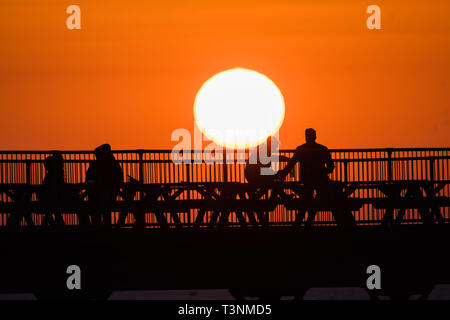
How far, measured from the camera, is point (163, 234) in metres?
15.8

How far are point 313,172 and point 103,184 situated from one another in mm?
3514

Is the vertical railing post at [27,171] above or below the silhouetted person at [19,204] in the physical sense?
above

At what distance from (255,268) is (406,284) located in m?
2.48

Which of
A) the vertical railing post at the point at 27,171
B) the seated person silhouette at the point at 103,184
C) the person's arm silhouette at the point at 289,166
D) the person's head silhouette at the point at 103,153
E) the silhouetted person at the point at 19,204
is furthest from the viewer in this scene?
the vertical railing post at the point at 27,171

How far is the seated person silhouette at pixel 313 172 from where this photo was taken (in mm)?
15680

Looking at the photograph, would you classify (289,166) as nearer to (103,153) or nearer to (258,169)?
(258,169)

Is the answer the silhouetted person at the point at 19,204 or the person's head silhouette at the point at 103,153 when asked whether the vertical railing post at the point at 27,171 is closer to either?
the person's head silhouette at the point at 103,153

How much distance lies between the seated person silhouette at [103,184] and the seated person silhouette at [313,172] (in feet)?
9.67

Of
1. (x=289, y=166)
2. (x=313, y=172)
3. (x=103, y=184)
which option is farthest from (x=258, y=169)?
(x=103, y=184)

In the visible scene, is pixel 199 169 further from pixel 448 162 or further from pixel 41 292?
pixel 41 292

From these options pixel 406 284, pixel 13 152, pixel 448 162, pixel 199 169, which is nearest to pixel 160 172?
pixel 199 169

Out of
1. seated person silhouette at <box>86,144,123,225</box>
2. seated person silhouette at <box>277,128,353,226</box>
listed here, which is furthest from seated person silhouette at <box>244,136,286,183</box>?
seated person silhouette at <box>86,144,123,225</box>

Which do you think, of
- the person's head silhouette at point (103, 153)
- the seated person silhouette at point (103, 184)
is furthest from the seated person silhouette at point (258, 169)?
the person's head silhouette at point (103, 153)

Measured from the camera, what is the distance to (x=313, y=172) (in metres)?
16.6
